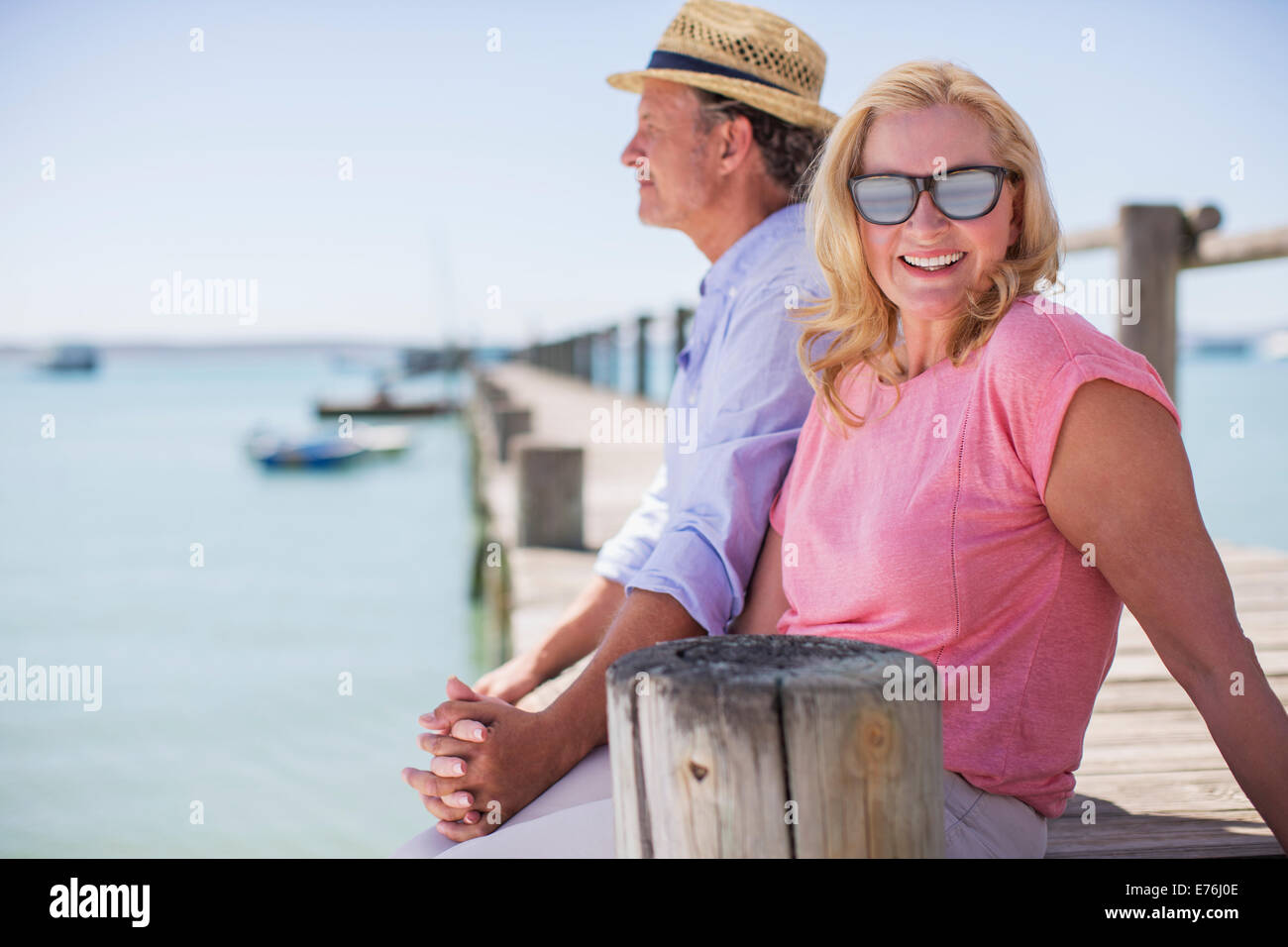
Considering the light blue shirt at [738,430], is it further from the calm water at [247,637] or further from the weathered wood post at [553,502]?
the calm water at [247,637]

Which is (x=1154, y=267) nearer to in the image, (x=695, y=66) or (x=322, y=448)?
(x=695, y=66)

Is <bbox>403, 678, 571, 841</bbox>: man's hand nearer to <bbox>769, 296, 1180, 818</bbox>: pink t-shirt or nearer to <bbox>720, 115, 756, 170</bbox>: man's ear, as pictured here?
<bbox>769, 296, 1180, 818</bbox>: pink t-shirt

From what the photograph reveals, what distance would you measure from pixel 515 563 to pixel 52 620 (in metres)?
12.6

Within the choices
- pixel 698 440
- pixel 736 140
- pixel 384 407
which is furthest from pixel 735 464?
pixel 384 407

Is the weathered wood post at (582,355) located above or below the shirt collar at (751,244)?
below

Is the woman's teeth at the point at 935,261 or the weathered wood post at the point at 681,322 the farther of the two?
the weathered wood post at the point at 681,322

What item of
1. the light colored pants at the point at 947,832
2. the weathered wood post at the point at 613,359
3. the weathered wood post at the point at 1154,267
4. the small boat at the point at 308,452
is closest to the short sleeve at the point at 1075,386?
the light colored pants at the point at 947,832

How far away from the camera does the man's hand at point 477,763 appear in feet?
5.43

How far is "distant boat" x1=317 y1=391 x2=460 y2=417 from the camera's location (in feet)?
129

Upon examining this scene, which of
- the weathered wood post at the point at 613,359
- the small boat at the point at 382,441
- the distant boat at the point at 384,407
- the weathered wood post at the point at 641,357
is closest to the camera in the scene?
the weathered wood post at the point at 641,357

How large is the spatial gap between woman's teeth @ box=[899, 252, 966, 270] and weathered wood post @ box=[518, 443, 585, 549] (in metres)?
4.15

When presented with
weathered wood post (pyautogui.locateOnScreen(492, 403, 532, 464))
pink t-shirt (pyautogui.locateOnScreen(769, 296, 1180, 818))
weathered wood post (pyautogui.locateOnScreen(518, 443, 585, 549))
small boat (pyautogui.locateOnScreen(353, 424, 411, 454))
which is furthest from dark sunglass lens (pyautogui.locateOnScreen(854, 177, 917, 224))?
small boat (pyautogui.locateOnScreen(353, 424, 411, 454))

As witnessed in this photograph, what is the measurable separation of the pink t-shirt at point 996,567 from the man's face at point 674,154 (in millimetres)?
1025
